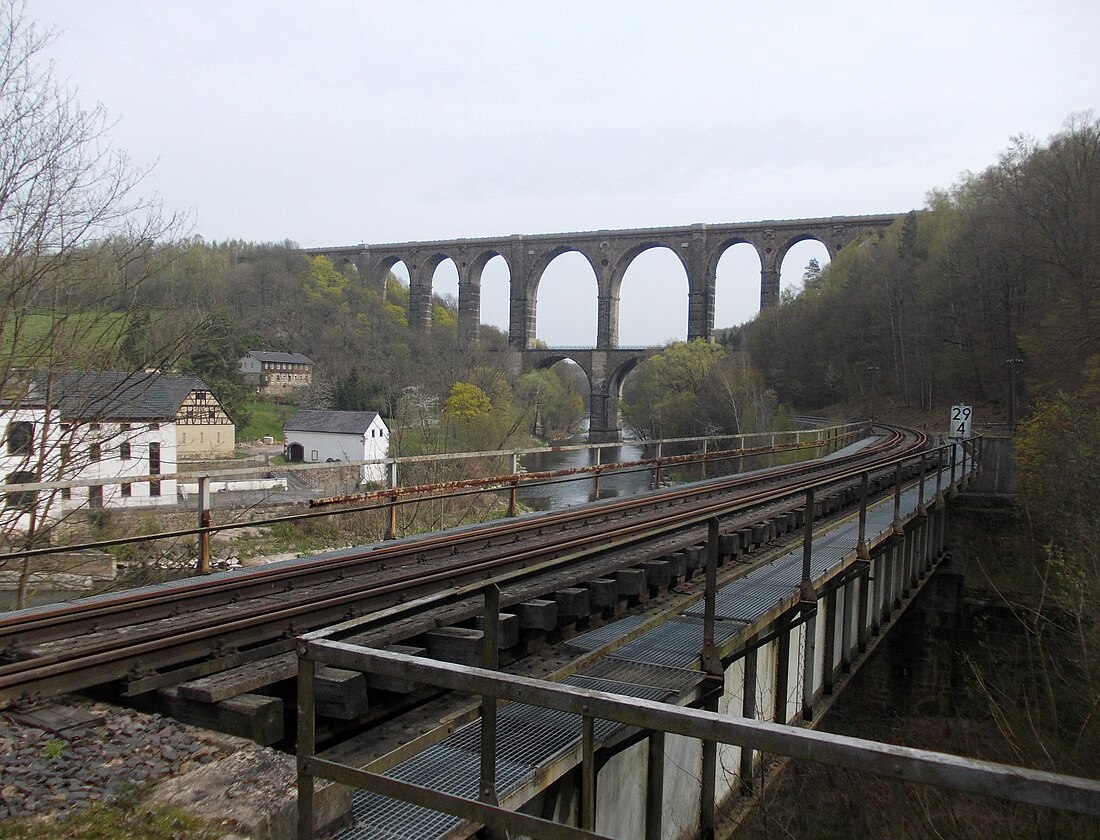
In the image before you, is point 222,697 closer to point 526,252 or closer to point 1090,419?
point 1090,419

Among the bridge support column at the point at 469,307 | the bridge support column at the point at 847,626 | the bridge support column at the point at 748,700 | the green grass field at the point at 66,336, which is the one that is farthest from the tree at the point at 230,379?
the bridge support column at the point at 748,700

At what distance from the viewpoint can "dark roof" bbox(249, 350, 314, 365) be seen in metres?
77.8

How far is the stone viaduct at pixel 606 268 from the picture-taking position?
70688 millimetres

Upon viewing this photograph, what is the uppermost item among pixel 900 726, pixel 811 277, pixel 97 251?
pixel 811 277

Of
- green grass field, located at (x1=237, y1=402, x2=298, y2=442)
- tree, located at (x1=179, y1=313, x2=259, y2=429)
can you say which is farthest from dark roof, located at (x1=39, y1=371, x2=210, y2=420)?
green grass field, located at (x1=237, y1=402, x2=298, y2=442)

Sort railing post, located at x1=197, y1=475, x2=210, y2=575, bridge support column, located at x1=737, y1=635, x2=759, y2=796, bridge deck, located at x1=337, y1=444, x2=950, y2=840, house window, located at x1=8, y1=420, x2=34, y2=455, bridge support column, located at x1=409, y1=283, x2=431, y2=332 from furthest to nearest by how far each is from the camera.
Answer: bridge support column, located at x1=409, y1=283, x2=431, y2=332
house window, located at x1=8, y1=420, x2=34, y2=455
railing post, located at x1=197, y1=475, x2=210, y2=575
bridge support column, located at x1=737, y1=635, x2=759, y2=796
bridge deck, located at x1=337, y1=444, x2=950, y2=840

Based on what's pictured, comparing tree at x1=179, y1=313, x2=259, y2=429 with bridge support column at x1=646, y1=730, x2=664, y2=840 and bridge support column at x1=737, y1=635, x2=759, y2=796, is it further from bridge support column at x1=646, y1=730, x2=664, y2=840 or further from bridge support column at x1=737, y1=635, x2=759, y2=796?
bridge support column at x1=646, y1=730, x2=664, y2=840

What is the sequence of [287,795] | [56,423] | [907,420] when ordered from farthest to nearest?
[907,420], [56,423], [287,795]

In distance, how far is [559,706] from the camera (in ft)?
6.46

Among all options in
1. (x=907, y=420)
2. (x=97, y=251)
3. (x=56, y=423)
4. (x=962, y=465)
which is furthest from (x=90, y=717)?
(x=907, y=420)

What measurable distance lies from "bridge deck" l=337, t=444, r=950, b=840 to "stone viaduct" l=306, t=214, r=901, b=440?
65.7 m

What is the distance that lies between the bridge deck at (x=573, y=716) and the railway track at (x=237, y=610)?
63cm

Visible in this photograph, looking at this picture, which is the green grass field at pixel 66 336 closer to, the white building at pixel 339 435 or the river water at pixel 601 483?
the river water at pixel 601 483

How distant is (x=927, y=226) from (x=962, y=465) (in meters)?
43.5
